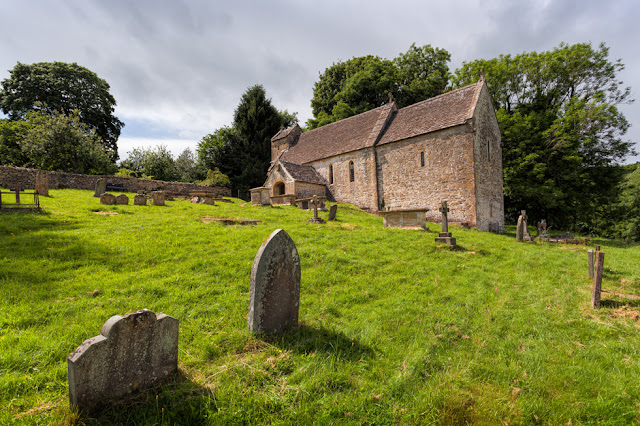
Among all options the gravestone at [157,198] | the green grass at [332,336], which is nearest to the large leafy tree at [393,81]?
the gravestone at [157,198]

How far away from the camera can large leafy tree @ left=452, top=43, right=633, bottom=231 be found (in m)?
21.2

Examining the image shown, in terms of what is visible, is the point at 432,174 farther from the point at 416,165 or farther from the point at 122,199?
the point at 122,199

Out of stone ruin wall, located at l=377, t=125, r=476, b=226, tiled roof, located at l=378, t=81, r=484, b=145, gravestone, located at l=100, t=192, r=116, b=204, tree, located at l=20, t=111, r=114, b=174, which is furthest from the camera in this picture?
tree, located at l=20, t=111, r=114, b=174

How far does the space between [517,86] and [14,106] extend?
54.7m

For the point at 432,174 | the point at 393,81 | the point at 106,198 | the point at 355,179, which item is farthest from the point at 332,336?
the point at 393,81

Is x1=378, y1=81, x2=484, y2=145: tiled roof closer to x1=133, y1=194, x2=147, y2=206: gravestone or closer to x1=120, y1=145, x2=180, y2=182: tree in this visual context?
x1=133, y1=194, x2=147, y2=206: gravestone

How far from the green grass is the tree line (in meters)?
18.5

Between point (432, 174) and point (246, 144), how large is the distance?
26952 mm

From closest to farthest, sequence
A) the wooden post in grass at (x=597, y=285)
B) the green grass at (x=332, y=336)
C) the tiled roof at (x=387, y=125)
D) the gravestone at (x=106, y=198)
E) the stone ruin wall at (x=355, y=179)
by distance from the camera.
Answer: the green grass at (x=332, y=336), the wooden post in grass at (x=597, y=285), the gravestone at (x=106, y=198), the tiled roof at (x=387, y=125), the stone ruin wall at (x=355, y=179)

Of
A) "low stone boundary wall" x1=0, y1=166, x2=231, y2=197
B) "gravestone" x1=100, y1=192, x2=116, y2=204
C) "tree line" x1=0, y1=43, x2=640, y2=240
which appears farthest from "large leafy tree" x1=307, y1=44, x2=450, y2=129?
"gravestone" x1=100, y1=192, x2=116, y2=204

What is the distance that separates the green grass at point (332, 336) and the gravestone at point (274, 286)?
0.23 metres

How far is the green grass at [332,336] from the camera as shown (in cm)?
279

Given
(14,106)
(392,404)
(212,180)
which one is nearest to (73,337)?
(392,404)

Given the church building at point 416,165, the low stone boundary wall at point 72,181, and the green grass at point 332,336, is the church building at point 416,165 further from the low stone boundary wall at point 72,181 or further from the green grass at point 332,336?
the green grass at point 332,336
